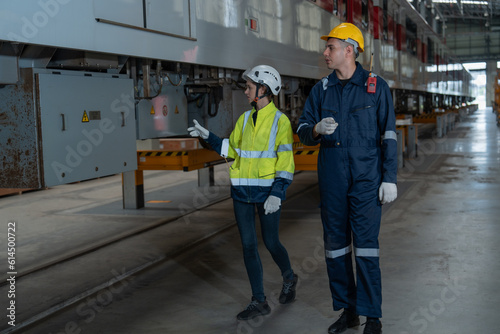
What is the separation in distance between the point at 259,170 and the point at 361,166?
714 millimetres

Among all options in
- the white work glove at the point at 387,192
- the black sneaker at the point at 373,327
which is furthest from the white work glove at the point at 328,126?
the black sneaker at the point at 373,327

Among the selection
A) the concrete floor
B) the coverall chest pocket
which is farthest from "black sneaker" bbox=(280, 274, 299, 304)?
the coverall chest pocket

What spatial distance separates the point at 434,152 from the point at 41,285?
12996mm

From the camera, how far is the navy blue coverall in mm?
3506

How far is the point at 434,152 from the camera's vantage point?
635 inches

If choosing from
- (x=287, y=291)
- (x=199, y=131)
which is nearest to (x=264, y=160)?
(x=199, y=131)

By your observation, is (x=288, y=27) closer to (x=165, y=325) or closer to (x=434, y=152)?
(x=165, y=325)

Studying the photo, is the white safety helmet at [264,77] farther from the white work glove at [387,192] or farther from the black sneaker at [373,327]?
the black sneaker at [373,327]

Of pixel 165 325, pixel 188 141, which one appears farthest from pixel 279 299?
pixel 188 141

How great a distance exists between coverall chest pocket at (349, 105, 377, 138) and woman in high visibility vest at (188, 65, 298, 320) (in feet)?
1.86

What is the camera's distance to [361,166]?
3.50 m

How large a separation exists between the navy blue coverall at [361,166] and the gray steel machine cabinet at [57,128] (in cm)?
130

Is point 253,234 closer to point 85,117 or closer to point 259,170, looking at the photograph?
point 259,170

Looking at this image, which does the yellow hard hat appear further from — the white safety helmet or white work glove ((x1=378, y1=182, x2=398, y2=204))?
white work glove ((x1=378, y1=182, x2=398, y2=204))
